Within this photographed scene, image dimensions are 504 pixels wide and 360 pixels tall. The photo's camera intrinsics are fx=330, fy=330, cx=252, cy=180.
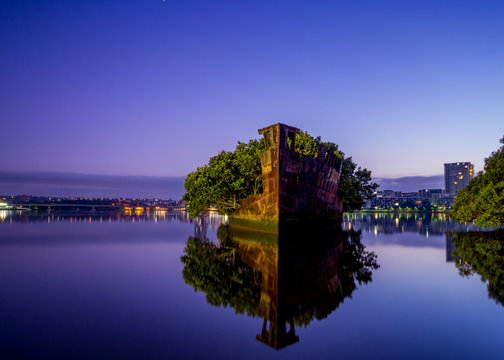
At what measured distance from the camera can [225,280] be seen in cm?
1216

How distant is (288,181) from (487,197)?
1621 centimetres

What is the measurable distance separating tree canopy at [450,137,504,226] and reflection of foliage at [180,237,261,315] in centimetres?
2141

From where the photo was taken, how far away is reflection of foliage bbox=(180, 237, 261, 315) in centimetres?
950

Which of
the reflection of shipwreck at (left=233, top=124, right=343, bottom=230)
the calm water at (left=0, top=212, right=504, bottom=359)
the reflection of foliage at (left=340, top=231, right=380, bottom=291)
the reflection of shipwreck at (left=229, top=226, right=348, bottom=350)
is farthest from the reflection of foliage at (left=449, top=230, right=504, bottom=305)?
the reflection of shipwreck at (left=233, top=124, right=343, bottom=230)

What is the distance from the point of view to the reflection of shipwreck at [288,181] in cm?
2758

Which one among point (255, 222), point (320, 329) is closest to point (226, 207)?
point (255, 222)

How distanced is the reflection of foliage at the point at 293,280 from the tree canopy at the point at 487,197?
45.9 feet

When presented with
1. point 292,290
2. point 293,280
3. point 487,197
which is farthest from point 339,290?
point 487,197

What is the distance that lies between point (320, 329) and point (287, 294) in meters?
2.46

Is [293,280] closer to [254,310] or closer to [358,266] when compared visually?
[254,310]

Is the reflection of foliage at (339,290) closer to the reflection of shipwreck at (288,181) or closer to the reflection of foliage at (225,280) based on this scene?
the reflection of foliage at (225,280)

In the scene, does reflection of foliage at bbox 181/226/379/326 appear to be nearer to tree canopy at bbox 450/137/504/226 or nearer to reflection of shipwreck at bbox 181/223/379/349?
reflection of shipwreck at bbox 181/223/379/349

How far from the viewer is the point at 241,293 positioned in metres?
10.2

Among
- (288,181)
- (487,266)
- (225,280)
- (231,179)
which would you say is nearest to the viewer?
(225,280)
